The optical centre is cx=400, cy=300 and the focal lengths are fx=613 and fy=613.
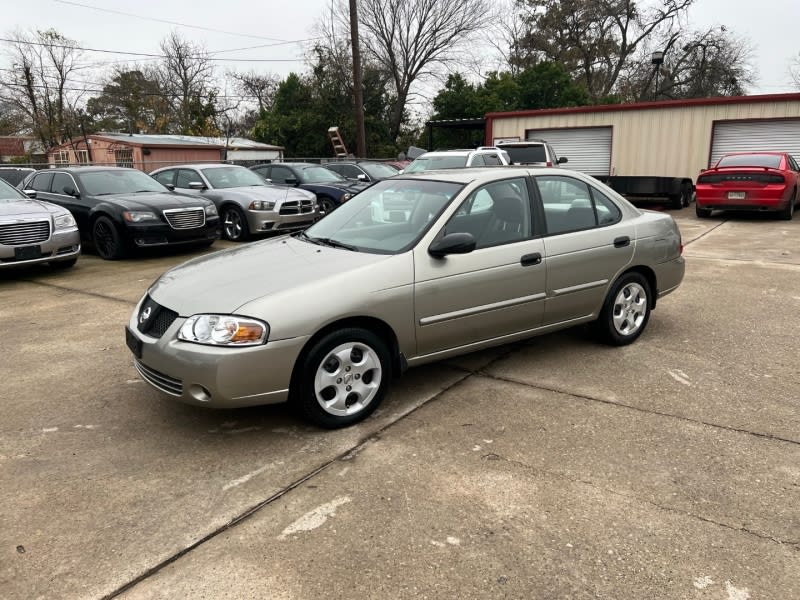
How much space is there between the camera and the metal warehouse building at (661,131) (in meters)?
17.9

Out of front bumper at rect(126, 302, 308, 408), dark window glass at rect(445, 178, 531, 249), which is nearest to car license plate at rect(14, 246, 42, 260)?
front bumper at rect(126, 302, 308, 408)

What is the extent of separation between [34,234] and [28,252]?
0.85ft

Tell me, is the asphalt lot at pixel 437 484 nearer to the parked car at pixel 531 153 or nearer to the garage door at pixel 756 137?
the parked car at pixel 531 153

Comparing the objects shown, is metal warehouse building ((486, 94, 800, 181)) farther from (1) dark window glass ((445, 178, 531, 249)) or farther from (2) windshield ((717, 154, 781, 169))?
(1) dark window glass ((445, 178, 531, 249))

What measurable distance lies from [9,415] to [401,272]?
106 inches

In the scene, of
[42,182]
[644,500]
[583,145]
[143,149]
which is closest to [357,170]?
[42,182]

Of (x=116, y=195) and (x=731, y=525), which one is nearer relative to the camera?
(x=731, y=525)

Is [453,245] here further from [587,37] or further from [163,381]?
[587,37]

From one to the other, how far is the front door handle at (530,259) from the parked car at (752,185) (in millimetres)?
11266

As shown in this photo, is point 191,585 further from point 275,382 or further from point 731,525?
point 731,525

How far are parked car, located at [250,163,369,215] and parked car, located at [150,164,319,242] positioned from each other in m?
1.21

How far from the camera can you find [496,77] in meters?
37.9

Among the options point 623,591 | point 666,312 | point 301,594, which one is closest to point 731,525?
point 623,591

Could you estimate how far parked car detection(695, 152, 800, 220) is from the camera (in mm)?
13180
